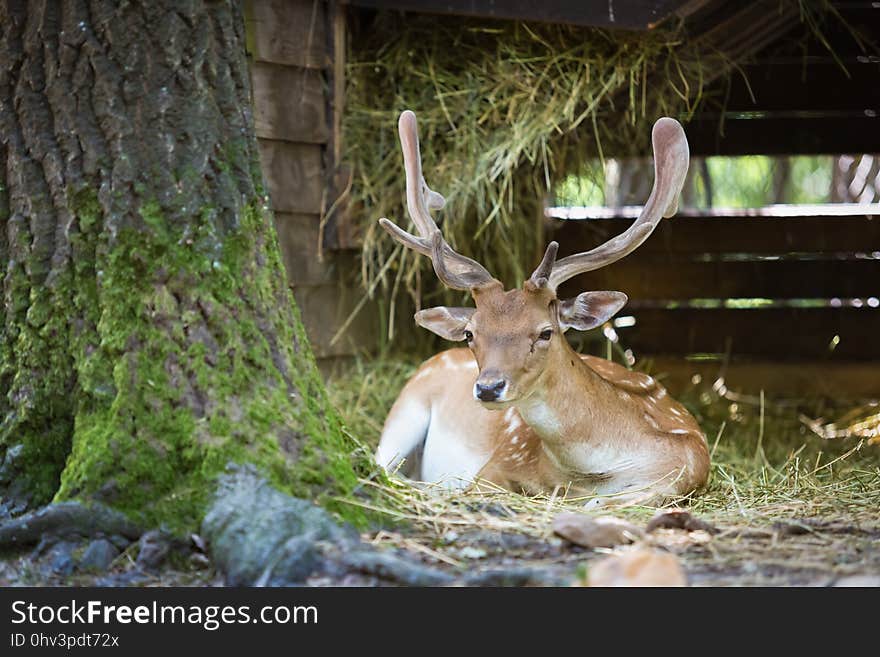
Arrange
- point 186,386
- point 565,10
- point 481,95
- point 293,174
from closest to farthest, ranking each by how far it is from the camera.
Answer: point 186,386 → point 565,10 → point 293,174 → point 481,95

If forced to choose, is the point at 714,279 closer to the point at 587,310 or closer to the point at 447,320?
the point at 587,310

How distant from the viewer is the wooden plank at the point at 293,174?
5.40m

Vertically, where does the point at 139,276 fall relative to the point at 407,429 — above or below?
above

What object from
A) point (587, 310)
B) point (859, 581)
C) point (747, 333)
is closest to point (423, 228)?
point (587, 310)

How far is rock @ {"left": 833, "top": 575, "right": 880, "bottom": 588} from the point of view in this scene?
105 inches

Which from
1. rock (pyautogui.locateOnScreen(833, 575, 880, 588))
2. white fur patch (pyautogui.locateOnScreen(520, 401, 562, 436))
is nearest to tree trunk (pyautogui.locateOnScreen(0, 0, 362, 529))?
white fur patch (pyautogui.locateOnScreen(520, 401, 562, 436))

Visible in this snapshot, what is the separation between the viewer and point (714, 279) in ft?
24.2

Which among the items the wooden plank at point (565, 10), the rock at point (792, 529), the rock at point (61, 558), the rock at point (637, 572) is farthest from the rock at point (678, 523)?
the wooden plank at point (565, 10)

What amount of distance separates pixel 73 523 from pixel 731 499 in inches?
93.0

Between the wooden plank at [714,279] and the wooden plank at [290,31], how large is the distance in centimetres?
247
